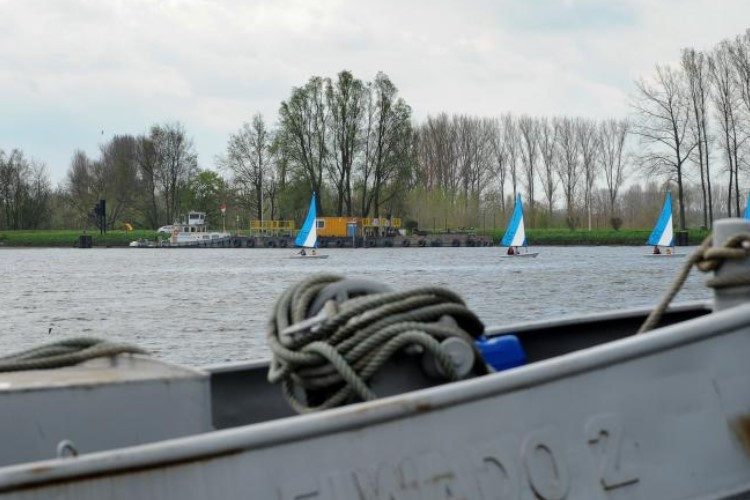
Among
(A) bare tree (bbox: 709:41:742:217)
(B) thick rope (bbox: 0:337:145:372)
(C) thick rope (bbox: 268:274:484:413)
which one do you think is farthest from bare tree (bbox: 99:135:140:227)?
(C) thick rope (bbox: 268:274:484:413)

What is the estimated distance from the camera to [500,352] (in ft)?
12.6

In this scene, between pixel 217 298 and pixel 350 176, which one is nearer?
pixel 217 298

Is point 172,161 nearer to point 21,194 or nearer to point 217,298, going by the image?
point 21,194

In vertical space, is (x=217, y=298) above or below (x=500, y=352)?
below

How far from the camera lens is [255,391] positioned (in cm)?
429

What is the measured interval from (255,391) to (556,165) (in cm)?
8741

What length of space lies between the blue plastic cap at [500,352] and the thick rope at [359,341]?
204 millimetres


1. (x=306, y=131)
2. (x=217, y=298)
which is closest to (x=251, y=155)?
(x=306, y=131)

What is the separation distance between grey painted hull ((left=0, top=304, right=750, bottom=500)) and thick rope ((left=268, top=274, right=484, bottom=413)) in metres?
0.30

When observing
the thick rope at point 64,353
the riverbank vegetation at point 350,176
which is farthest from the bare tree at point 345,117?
the thick rope at point 64,353

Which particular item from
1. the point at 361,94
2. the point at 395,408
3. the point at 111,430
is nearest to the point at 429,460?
the point at 395,408

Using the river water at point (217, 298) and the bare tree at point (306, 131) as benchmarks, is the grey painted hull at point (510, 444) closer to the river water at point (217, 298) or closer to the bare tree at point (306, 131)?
the river water at point (217, 298)

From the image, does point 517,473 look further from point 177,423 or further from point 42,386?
point 42,386

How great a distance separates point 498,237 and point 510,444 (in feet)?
292
